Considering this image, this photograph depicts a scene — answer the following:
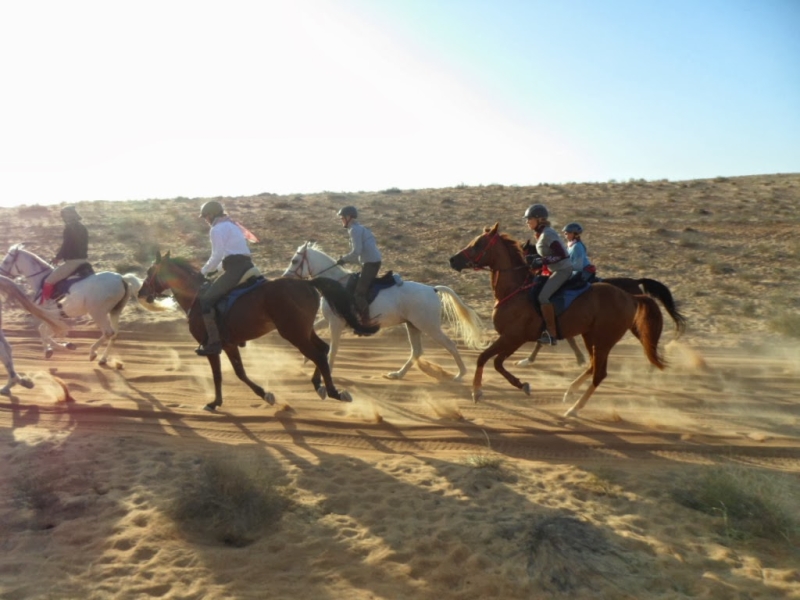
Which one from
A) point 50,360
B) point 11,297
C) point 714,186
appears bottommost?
point 50,360

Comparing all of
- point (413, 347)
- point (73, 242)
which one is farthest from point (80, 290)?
point (413, 347)

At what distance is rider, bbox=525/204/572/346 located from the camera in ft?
28.5

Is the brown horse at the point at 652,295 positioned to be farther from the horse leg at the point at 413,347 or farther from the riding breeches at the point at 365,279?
the riding breeches at the point at 365,279

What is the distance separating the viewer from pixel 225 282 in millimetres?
8469

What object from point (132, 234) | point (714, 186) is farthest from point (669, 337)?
point (714, 186)

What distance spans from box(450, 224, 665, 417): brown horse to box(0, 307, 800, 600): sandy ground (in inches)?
26.0

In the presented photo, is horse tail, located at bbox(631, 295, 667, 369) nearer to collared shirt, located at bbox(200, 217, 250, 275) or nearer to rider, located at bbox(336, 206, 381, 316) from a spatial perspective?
rider, located at bbox(336, 206, 381, 316)

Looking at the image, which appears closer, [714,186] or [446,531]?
[446,531]

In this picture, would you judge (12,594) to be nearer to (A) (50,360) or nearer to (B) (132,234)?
(A) (50,360)

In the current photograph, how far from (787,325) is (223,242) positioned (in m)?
12.2

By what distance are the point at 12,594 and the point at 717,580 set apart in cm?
514

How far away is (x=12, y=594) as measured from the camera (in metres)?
4.42

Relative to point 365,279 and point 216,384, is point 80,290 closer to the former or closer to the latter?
point 216,384

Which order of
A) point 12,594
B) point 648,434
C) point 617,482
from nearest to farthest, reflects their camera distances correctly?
point 12,594, point 617,482, point 648,434
